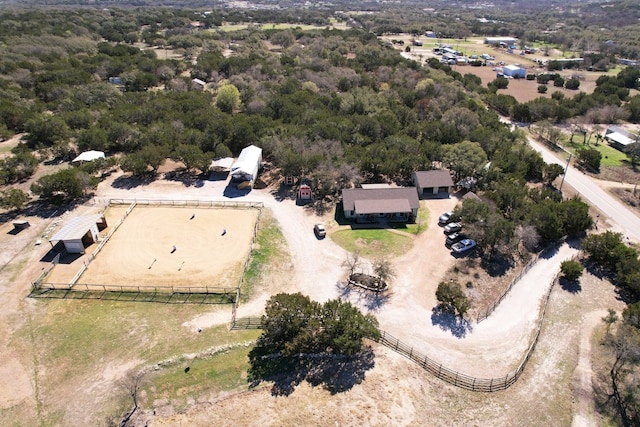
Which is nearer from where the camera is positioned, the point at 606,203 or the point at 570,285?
the point at 570,285

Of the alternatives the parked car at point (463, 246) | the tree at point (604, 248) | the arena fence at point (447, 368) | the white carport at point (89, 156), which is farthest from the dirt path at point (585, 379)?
the white carport at point (89, 156)

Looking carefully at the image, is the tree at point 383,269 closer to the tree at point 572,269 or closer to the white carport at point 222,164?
the tree at point 572,269

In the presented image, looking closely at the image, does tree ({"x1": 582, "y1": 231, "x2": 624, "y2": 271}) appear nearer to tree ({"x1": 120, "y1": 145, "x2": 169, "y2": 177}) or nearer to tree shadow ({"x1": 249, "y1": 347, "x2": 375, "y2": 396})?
tree shadow ({"x1": 249, "y1": 347, "x2": 375, "y2": 396})

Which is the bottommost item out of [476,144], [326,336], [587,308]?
[587,308]

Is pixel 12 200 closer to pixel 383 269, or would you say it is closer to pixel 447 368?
pixel 383 269

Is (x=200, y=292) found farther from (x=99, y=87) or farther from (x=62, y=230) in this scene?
(x=99, y=87)

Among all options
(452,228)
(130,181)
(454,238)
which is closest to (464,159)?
(452,228)

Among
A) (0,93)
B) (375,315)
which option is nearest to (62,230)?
(375,315)
